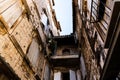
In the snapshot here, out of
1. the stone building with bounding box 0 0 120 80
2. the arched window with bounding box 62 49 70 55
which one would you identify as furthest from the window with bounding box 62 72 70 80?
the arched window with bounding box 62 49 70 55

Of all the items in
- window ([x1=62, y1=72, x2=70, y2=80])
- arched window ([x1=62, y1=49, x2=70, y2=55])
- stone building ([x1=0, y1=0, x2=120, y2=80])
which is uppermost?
stone building ([x1=0, y1=0, x2=120, y2=80])

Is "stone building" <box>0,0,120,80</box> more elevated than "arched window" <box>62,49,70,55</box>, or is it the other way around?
"stone building" <box>0,0,120,80</box>

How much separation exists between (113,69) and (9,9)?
4.54m

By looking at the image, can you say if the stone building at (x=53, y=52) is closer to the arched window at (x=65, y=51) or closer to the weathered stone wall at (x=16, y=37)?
the weathered stone wall at (x=16, y=37)

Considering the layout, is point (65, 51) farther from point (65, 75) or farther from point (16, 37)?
point (16, 37)

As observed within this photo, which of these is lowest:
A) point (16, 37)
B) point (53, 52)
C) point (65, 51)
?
point (65, 51)

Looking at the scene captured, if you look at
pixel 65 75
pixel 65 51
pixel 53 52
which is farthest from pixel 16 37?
pixel 65 51

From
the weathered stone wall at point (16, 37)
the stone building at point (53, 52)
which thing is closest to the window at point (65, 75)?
the stone building at point (53, 52)

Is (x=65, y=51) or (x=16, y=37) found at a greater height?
(x=16, y=37)

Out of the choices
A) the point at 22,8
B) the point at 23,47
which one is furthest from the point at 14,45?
the point at 22,8

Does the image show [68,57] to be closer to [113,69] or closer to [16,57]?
[16,57]

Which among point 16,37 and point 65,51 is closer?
point 16,37

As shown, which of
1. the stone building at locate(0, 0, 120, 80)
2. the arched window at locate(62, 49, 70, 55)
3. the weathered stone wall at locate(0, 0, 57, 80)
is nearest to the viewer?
the stone building at locate(0, 0, 120, 80)

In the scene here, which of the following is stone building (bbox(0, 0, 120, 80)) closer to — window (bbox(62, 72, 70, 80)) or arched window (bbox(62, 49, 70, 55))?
Result: window (bbox(62, 72, 70, 80))
